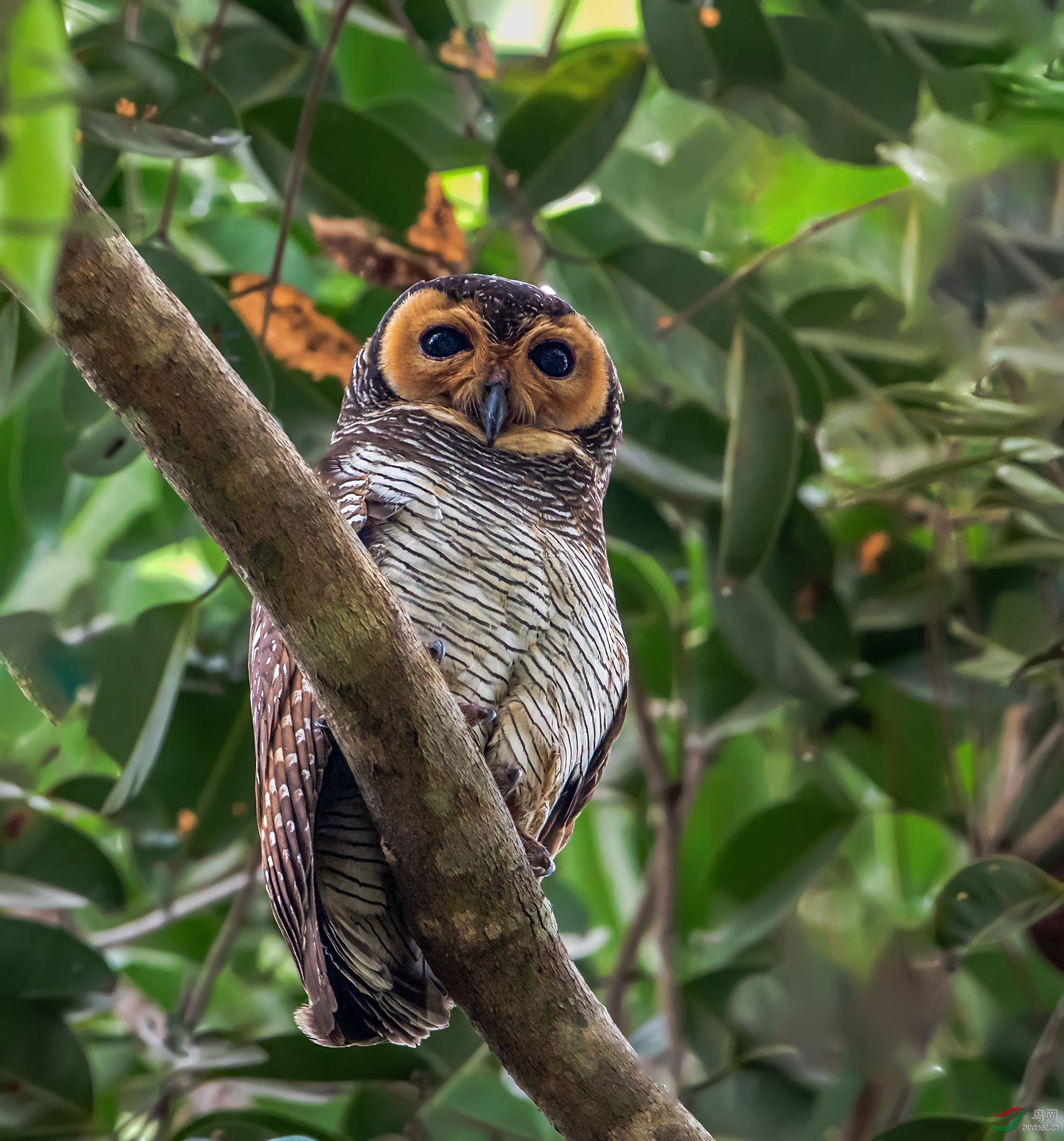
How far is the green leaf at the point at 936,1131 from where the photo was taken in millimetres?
1605

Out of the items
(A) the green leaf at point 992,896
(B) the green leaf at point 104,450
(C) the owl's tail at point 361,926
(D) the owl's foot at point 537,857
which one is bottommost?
(A) the green leaf at point 992,896

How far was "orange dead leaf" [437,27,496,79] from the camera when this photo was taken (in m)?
1.81

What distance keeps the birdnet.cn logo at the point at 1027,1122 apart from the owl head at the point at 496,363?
3.28 feet

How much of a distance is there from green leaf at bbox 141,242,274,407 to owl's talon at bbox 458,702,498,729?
52cm

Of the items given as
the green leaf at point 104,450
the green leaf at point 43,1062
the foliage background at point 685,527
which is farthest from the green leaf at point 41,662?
the green leaf at point 43,1062

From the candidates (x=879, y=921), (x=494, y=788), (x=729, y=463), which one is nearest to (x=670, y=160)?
(x=729, y=463)

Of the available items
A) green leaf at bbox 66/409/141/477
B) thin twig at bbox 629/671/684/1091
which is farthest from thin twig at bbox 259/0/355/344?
thin twig at bbox 629/671/684/1091

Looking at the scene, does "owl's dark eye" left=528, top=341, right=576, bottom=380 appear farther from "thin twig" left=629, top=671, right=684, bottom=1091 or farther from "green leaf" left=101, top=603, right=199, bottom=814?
"thin twig" left=629, top=671, right=684, bottom=1091

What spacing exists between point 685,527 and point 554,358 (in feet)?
2.68

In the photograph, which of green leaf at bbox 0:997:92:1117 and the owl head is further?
green leaf at bbox 0:997:92:1117

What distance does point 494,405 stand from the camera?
5.09 ft

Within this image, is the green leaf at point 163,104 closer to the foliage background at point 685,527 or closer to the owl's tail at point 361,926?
the foliage background at point 685,527

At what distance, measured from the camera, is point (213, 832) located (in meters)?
1.98

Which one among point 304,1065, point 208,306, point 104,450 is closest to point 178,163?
point 208,306
